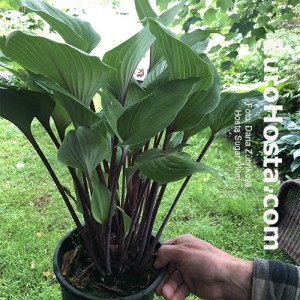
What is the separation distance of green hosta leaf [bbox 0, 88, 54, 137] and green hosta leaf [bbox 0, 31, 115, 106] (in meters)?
0.08

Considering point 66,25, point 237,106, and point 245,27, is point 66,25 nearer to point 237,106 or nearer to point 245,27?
point 237,106

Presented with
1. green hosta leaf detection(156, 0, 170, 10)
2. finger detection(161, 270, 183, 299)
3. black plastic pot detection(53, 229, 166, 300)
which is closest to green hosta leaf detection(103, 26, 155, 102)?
black plastic pot detection(53, 229, 166, 300)

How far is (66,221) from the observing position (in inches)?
57.8

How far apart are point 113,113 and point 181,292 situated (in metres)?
0.52

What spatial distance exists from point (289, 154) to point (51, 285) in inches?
50.1

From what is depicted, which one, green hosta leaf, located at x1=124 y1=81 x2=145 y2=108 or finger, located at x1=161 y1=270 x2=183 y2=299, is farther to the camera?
finger, located at x1=161 y1=270 x2=183 y2=299

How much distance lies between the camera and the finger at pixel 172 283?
79cm

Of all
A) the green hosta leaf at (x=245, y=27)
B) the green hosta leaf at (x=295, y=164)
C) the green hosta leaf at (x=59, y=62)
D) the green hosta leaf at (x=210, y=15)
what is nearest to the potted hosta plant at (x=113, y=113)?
the green hosta leaf at (x=59, y=62)

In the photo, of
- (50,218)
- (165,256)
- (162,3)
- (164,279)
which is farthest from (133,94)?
(50,218)

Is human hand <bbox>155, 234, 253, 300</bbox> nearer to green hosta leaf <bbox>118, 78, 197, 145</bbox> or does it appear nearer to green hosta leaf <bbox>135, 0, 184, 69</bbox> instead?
green hosta leaf <bbox>118, 78, 197, 145</bbox>

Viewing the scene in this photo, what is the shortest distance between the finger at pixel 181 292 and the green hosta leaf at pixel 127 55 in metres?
0.52

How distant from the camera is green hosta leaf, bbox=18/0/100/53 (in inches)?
16.1

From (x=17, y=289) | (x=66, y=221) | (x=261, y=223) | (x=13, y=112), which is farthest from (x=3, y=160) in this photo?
(x=13, y=112)

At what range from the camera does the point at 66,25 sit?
1.35ft
